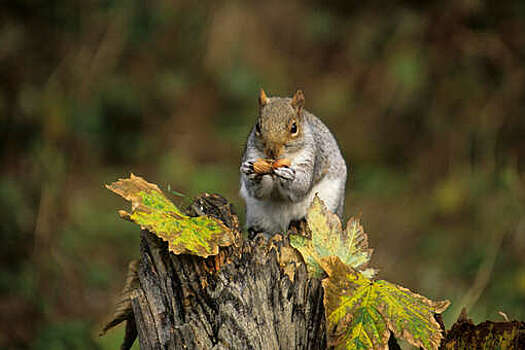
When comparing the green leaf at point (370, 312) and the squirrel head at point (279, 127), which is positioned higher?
the squirrel head at point (279, 127)

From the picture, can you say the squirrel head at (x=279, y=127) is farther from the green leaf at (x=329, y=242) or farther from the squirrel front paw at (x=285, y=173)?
the green leaf at (x=329, y=242)

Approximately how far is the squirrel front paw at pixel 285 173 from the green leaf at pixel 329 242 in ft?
1.14

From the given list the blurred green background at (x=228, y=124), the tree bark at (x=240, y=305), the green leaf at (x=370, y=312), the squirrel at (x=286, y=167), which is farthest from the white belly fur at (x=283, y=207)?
the blurred green background at (x=228, y=124)

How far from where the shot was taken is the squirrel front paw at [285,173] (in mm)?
1422

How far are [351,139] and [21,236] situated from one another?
81.5 inches

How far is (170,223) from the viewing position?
3.46 feet

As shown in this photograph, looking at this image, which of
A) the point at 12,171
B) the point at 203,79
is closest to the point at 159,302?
the point at 12,171

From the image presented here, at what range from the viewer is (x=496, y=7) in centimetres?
348

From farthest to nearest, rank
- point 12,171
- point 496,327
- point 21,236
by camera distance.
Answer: point 12,171, point 21,236, point 496,327

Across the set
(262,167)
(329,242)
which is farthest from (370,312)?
(262,167)

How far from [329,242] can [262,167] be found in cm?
37

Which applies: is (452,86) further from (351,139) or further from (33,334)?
(33,334)

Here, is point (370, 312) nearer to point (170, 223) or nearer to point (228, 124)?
point (170, 223)

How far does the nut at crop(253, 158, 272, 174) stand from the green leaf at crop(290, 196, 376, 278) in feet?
1.05
